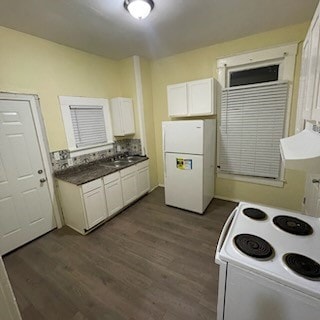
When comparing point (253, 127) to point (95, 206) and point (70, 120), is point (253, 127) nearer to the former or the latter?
point (95, 206)

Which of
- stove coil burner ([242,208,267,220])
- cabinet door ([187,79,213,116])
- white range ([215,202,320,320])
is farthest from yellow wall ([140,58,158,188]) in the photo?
white range ([215,202,320,320])

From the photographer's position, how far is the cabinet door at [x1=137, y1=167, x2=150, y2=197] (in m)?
3.57

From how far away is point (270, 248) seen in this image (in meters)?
1.07

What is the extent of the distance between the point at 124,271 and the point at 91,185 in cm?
122

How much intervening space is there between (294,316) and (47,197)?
2.98 m

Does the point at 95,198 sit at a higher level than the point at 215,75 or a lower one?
lower

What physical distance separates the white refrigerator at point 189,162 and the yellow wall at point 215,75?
2.11 feet

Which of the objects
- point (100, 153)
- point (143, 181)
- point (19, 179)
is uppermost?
point (100, 153)

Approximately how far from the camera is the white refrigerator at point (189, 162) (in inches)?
110

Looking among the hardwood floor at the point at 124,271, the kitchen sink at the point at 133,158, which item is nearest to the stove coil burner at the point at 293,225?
the hardwood floor at the point at 124,271

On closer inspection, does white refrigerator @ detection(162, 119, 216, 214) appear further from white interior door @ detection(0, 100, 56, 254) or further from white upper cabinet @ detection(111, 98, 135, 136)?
white interior door @ detection(0, 100, 56, 254)

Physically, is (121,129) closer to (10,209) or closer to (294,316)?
(10,209)

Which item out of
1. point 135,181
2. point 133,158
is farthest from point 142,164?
point 135,181

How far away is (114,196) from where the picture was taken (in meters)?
3.00
